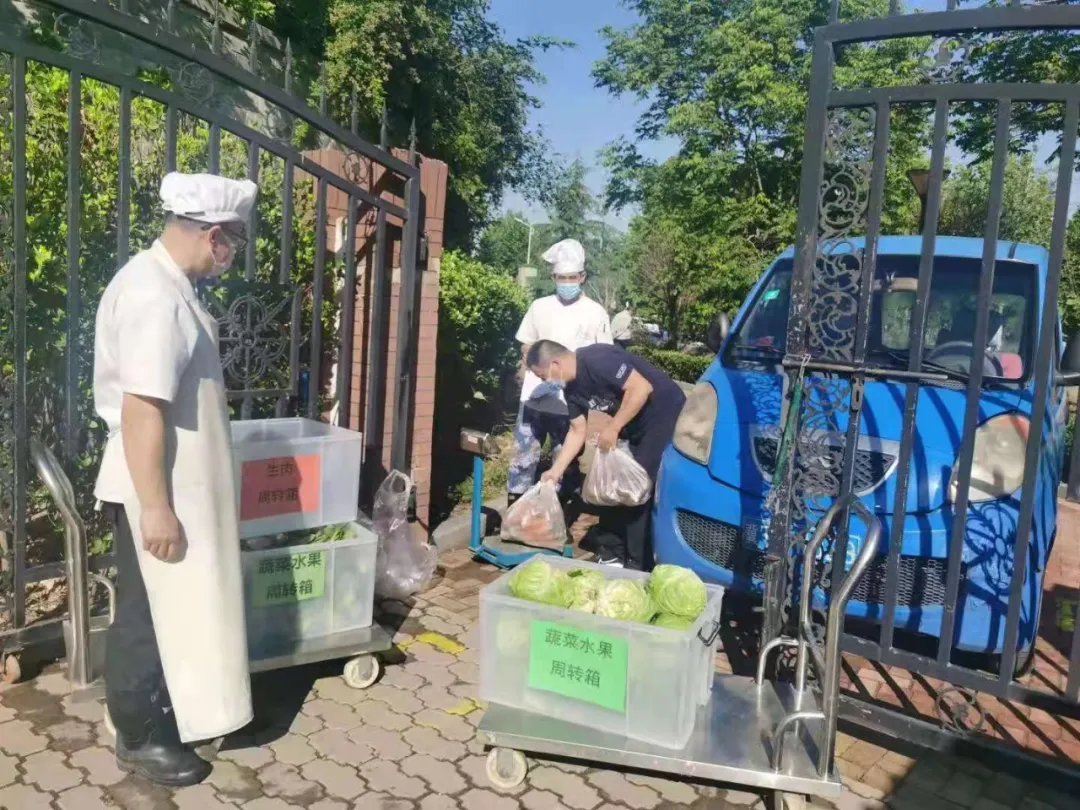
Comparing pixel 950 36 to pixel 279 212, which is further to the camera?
pixel 279 212

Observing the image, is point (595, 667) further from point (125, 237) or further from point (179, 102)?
point (179, 102)

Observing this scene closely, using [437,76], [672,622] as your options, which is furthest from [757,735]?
[437,76]

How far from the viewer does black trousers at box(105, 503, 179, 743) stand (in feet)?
9.55

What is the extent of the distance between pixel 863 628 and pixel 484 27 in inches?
668

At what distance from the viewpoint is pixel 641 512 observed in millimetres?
4965

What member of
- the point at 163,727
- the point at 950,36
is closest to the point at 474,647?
the point at 163,727

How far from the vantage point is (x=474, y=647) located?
4270 mm

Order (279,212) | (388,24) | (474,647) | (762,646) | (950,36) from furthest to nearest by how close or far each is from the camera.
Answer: (388,24), (279,212), (474,647), (762,646), (950,36)

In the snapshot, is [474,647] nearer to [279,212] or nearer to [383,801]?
[383,801]

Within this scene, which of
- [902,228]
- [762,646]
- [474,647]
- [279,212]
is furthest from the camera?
[902,228]

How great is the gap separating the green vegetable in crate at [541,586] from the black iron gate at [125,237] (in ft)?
5.40

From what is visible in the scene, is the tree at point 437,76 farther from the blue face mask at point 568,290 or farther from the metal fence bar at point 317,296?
the metal fence bar at point 317,296

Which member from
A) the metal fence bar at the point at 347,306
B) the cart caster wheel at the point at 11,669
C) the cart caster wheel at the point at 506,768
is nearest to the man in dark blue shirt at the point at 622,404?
the metal fence bar at the point at 347,306

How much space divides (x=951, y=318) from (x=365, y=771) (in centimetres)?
367
